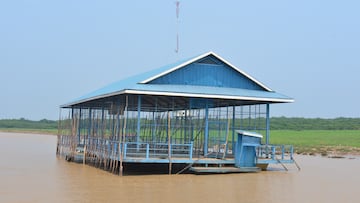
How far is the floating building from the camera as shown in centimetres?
1991

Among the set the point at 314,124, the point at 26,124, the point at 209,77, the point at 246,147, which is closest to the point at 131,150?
the point at 209,77

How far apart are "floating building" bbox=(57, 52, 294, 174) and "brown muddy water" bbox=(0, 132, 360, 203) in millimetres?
750

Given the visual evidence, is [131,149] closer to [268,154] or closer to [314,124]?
[268,154]

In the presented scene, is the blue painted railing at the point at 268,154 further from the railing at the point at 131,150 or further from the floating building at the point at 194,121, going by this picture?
the railing at the point at 131,150

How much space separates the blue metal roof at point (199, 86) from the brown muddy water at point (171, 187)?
332 centimetres

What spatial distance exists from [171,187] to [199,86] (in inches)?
245

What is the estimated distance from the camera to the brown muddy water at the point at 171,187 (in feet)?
47.9

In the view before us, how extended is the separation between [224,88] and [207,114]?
1.55m

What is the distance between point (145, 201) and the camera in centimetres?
1385

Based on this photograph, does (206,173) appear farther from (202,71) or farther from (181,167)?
(202,71)

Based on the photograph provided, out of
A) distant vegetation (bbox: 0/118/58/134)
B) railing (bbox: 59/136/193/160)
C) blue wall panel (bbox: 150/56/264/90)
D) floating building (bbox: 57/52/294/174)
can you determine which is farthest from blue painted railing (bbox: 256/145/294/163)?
distant vegetation (bbox: 0/118/58/134)

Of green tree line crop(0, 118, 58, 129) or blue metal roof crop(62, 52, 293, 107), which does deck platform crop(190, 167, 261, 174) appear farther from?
green tree line crop(0, 118, 58, 129)

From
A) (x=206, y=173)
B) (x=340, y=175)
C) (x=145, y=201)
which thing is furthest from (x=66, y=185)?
(x=340, y=175)

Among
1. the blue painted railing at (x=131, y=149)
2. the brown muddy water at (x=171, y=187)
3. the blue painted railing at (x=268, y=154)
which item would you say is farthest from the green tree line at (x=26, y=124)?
the brown muddy water at (x=171, y=187)
